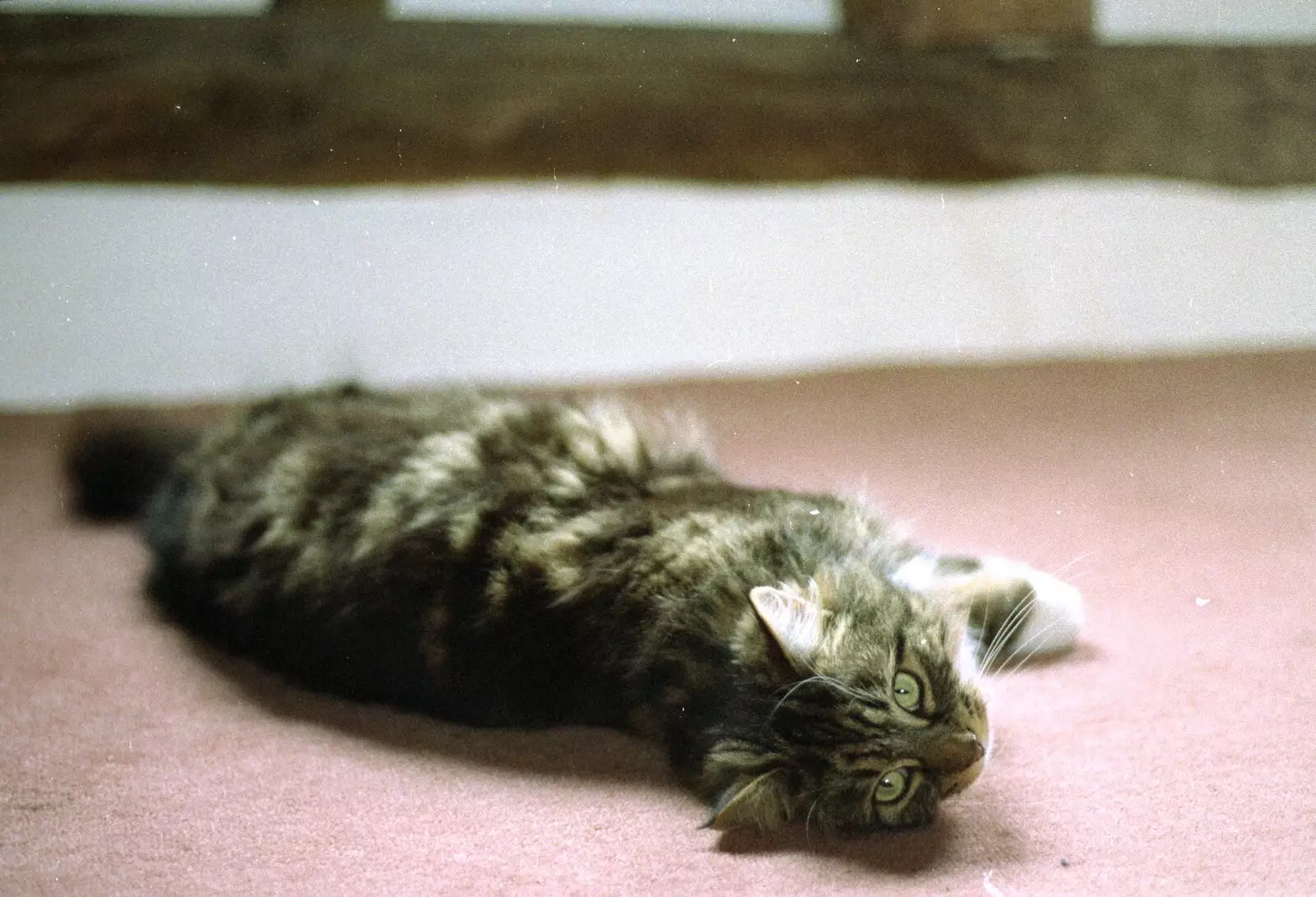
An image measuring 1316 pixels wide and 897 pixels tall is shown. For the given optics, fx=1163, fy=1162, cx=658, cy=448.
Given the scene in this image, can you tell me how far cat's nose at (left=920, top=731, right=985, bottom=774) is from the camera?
1.15 metres

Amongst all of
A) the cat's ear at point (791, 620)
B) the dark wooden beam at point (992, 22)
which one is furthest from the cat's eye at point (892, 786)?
the dark wooden beam at point (992, 22)

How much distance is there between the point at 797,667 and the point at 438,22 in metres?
1.61

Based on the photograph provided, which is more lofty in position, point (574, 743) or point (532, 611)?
point (532, 611)

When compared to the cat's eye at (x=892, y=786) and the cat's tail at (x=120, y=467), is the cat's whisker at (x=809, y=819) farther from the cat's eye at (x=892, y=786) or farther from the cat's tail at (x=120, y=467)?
the cat's tail at (x=120, y=467)

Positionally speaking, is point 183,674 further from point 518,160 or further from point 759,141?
point 759,141

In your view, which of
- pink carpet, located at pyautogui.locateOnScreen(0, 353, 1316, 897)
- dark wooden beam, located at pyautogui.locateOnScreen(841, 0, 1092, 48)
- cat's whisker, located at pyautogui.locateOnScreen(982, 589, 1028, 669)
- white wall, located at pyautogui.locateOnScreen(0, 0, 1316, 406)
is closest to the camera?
pink carpet, located at pyautogui.locateOnScreen(0, 353, 1316, 897)

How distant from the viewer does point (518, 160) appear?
7.51ft

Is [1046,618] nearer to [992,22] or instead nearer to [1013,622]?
[1013,622]

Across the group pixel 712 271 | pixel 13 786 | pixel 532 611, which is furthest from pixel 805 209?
pixel 13 786

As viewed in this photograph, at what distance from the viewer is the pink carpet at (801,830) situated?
1111 millimetres

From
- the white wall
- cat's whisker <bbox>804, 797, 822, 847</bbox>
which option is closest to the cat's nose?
cat's whisker <bbox>804, 797, 822, 847</bbox>

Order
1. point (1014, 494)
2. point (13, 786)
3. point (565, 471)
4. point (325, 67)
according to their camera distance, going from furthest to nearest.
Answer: point (325, 67), point (1014, 494), point (565, 471), point (13, 786)

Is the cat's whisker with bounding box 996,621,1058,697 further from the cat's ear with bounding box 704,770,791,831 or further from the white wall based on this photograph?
the white wall

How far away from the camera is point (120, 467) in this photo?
6.88 feet
